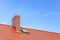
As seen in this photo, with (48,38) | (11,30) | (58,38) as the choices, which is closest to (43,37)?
(48,38)

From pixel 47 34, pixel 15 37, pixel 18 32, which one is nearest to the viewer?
pixel 15 37

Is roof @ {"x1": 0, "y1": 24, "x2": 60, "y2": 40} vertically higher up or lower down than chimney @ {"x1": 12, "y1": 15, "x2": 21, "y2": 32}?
lower down

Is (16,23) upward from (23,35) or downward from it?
upward

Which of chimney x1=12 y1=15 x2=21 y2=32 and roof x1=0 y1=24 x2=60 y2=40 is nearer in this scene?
roof x1=0 y1=24 x2=60 y2=40

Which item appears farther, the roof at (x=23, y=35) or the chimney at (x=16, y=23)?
the chimney at (x=16, y=23)

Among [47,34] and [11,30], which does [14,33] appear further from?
[47,34]

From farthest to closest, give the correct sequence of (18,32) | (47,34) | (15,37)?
(47,34) → (18,32) → (15,37)

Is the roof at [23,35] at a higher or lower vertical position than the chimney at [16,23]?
lower

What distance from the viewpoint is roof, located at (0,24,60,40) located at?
16.7 metres

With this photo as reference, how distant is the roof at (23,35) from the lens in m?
16.7

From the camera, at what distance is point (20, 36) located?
17.2 meters

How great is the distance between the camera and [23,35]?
17.7 meters

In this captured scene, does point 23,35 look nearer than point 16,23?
Yes

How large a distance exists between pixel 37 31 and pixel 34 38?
8.87 ft
